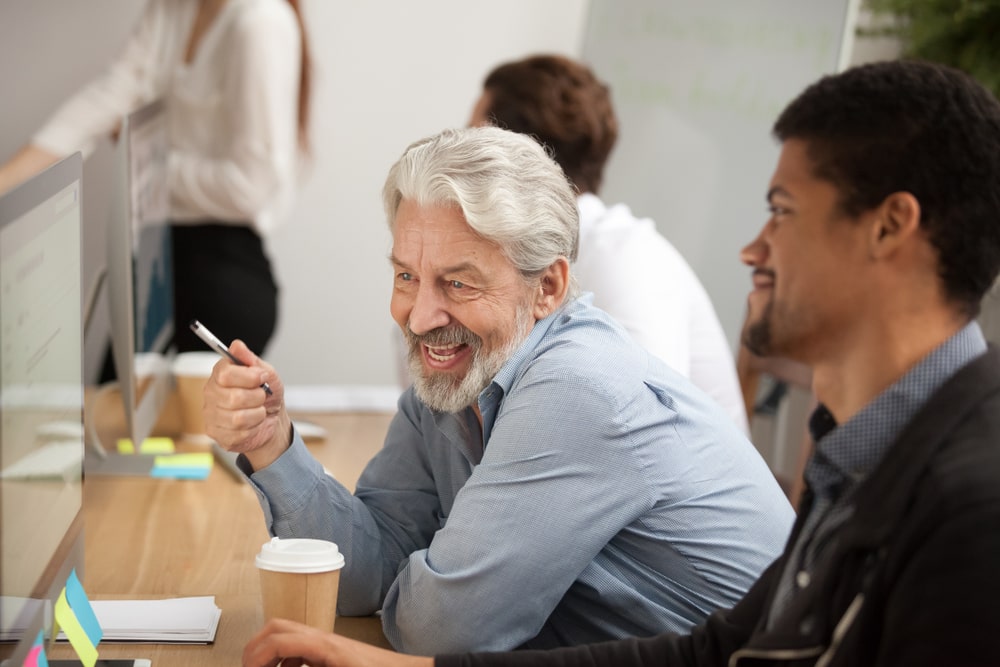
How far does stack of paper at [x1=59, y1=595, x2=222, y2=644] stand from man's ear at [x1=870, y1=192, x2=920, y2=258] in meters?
0.85

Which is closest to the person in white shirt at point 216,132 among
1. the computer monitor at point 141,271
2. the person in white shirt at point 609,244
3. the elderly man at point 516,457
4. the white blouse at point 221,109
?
the white blouse at point 221,109

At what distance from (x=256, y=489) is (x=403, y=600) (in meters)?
0.28

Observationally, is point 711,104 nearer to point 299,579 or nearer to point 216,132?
point 216,132

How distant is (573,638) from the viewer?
1.38 m

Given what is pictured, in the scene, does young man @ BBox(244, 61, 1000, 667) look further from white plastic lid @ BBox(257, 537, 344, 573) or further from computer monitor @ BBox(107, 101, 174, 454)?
computer monitor @ BBox(107, 101, 174, 454)

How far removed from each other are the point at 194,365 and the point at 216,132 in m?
0.74

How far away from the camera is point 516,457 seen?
50.7 inches

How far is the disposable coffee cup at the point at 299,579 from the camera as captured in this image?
1.24 metres

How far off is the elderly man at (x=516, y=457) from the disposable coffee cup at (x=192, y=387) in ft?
2.72

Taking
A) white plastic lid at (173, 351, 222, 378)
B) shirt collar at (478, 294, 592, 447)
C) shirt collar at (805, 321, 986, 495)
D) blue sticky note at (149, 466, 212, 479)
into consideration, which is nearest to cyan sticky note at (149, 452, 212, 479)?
blue sticky note at (149, 466, 212, 479)

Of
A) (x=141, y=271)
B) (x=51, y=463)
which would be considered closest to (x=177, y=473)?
(x=141, y=271)

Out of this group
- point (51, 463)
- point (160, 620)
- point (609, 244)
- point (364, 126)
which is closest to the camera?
point (51, 463)

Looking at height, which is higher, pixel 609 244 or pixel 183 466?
pixel 609 244

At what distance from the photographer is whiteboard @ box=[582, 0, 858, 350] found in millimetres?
3393
